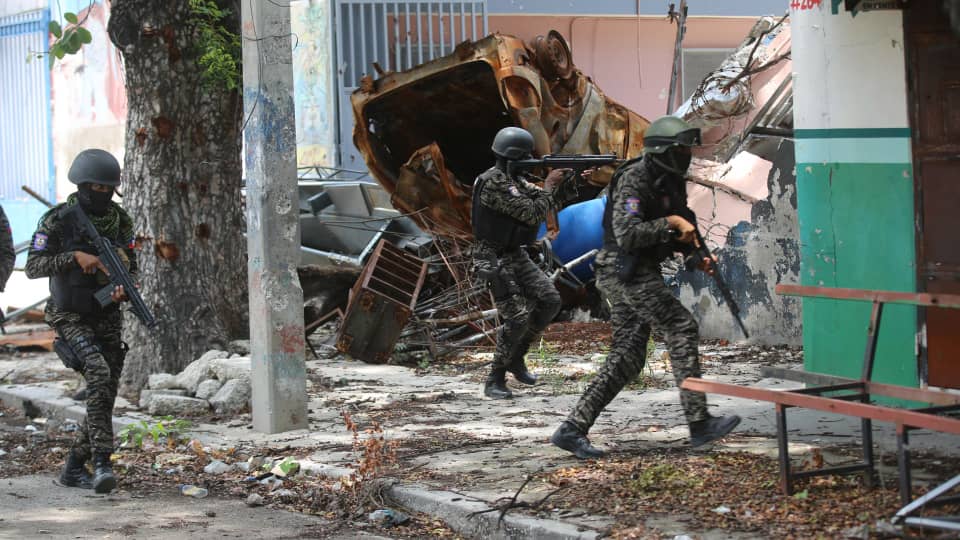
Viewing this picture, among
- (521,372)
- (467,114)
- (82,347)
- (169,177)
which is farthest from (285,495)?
(467,114)

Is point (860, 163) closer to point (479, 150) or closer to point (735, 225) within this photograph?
point (735, 225)

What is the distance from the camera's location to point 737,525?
4.86m

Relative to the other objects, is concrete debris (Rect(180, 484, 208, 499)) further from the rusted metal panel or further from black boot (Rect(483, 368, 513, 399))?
the rusted metal panel

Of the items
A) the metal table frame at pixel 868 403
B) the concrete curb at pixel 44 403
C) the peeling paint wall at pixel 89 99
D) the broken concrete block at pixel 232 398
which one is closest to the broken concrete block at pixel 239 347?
the broken concrete block at pixel 232 398

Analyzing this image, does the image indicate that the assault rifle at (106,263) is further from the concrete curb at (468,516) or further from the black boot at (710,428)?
the black boot at (710,428)

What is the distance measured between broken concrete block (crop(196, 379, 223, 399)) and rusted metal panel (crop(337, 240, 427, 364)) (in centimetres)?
185

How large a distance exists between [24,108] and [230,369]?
46.7 ft

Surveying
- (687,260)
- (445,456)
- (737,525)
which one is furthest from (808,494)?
(445,456)

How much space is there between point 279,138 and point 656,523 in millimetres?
3762

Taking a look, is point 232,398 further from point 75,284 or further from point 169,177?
point 75,284

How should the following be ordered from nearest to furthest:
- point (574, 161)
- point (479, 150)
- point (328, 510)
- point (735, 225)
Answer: point (328, 510) → point (574, 161) → point (735, 225) → point (479, 150)

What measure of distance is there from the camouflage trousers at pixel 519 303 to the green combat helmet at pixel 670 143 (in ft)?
8.52

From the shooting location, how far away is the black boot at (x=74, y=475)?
670 centimetres

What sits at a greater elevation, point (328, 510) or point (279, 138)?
point (279, 138)
